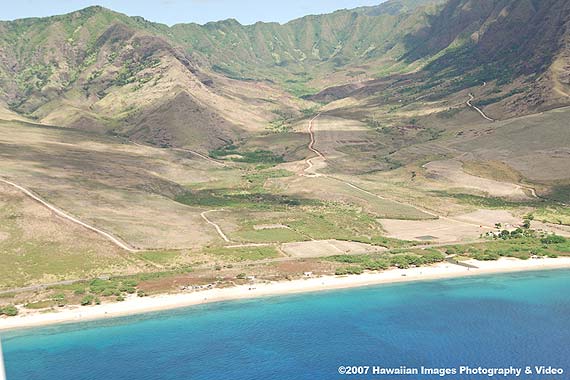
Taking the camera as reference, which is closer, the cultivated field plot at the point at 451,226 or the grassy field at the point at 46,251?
the grassy field at the point at 46,251

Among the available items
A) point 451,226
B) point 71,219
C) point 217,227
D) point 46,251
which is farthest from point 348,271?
point 71,219

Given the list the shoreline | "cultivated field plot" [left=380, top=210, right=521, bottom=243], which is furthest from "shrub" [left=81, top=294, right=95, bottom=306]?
"cultivated field plot" [left=380, top=210, right=521, bottom=243]

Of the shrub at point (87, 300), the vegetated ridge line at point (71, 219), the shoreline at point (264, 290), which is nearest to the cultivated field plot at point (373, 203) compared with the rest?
the shoreline at point (264, 290)

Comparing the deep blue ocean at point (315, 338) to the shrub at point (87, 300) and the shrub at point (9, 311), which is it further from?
the shrub at point (87, 300)

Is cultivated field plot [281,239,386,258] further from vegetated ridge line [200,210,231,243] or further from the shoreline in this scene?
the shoreline

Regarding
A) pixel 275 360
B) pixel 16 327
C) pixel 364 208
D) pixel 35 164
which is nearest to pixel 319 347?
pixel 275 360

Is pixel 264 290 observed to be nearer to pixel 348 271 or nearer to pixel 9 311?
pixel 348 271

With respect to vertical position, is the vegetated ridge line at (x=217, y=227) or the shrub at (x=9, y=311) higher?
the vegetated ridge line at (x=217, y=227)
